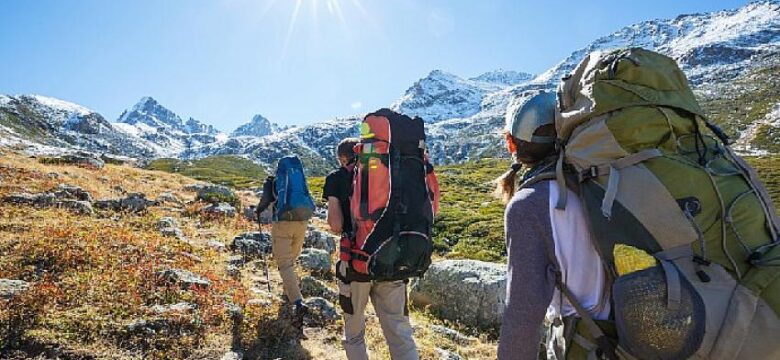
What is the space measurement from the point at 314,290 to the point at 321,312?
1570 millimetres

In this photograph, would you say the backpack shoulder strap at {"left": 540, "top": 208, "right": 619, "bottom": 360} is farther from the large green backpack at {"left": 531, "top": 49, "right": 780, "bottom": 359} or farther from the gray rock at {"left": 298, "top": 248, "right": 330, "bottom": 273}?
the gray rock at {"left": 298, "top": 248, "right": 330, "bottom": 273}

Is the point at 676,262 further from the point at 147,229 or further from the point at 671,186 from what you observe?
the point at 147,229

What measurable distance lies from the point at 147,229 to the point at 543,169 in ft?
42.2

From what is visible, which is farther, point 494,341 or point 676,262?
point 494,341

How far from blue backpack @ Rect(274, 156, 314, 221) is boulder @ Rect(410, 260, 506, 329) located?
411 cm

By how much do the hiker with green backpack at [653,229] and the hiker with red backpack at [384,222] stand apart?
2263mm

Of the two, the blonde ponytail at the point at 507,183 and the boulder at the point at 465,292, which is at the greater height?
the blonde ponytail at the point at 507,183

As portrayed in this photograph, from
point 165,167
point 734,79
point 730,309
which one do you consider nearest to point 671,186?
point 730,309

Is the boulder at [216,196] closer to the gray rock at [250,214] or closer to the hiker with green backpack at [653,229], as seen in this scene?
the gray rock at [250,214]

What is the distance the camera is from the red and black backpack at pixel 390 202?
4652 mm

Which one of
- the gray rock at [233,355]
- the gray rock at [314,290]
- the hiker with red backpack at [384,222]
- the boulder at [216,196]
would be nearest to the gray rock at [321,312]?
the gray rock at [314,290]

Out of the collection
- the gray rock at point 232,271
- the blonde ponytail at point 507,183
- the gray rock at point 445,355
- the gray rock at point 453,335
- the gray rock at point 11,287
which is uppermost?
the blonde ponytail at point 507,183

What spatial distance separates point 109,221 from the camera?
43.1 feet

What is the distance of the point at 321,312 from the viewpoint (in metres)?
8.31
